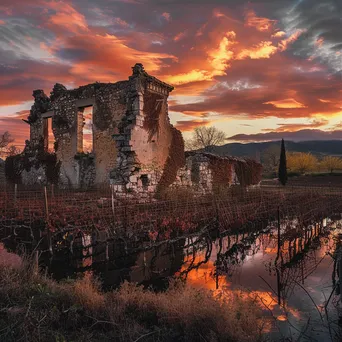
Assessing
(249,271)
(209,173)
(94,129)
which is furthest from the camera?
(209,173)

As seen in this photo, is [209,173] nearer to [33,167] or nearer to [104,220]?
[104,220]

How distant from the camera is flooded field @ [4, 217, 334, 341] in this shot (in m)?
5.75

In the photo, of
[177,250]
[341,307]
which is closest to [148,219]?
[177,250]

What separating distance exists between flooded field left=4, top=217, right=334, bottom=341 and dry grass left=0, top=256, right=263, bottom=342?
1017 mm

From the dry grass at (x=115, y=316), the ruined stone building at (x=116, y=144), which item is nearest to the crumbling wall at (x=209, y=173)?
the ruined stone building at (x=116, y=144)

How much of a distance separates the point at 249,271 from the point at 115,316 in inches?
180

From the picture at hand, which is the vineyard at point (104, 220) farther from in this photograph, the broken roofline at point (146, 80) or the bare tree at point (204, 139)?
the bare tree at point (204, 139)

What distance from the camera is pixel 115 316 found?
4.76 m

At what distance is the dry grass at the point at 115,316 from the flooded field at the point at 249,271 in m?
1.02

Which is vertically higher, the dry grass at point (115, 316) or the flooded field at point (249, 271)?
the dry grass at point (115, 316)

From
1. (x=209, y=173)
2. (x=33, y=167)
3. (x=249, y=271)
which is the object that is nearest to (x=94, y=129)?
(x=33, y=167)

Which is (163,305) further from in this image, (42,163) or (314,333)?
(42,163)

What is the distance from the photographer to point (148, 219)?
10.7 meters

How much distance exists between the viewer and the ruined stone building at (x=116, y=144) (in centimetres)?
1541
